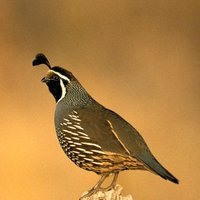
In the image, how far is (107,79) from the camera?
2777 mm

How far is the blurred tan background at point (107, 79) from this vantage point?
273cm

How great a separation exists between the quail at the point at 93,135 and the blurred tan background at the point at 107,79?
81 cm

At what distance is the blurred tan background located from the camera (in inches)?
107

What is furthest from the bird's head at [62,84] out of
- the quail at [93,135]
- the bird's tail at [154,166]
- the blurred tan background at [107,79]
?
the blurred tan background at [107,79]

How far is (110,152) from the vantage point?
180 cm

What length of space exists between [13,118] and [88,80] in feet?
1.58

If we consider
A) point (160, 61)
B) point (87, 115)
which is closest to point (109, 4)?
point (160, 61)

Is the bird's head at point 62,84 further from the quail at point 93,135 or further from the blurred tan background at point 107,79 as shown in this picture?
the blurred tan background at point 107,79

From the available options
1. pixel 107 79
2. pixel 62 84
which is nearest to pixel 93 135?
pixel 62 84

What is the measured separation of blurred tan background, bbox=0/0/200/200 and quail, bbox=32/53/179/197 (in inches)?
31.7

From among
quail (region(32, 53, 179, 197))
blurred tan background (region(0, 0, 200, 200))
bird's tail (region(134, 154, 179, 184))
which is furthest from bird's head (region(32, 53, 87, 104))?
blurred tan background (region(0, 0, 200, 200))

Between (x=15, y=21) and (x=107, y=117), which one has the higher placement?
(x=15, y=21)

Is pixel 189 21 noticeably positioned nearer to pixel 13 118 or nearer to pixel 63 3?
pixel 63 3

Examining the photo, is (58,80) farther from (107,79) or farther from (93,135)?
(107,79)
